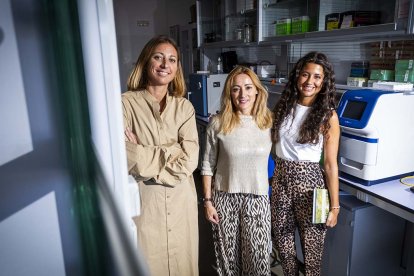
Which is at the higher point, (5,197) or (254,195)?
(5,197)

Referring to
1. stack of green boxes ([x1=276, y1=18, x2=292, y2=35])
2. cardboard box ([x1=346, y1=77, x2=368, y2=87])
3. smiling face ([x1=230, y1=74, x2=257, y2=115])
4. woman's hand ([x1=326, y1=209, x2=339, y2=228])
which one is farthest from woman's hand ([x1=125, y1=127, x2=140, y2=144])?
stack of green boxes ([x1=276, y1=18, x2=292, y2=35])

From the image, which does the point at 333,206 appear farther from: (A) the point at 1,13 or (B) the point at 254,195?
(A) the point at 1,13

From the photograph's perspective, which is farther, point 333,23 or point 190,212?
point 333,23

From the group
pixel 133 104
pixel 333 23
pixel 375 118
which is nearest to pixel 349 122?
pixel 375 118

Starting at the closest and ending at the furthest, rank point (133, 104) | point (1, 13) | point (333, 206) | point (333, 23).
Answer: point (1, 13), point (133, 104), point (333, 206), point (333, 23)

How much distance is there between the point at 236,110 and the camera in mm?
1640

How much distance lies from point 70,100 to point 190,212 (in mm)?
866

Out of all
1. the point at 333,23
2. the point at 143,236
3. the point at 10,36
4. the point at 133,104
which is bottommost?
the point at 143,236

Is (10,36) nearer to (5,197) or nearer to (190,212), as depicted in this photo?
(5,197)

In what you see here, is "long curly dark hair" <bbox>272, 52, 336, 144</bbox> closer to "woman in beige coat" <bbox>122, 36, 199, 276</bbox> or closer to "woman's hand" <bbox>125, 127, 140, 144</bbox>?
"woman in beige coat" <bbox>122, 36, 199, 276</bbox>

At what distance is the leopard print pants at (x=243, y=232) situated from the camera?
1.64m

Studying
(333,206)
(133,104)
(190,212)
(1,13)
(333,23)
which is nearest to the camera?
(1,13)

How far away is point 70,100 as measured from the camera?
85cm

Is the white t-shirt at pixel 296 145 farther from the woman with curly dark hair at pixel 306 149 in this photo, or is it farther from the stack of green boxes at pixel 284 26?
the stack of green boxes at pixel 284 26
